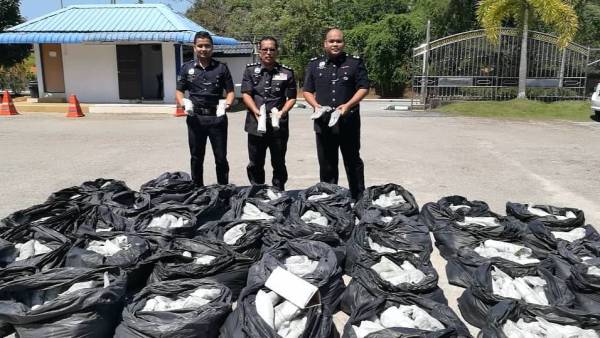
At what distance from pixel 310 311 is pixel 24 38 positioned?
59.9ft

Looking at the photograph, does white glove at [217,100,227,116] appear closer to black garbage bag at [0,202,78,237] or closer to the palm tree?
black garbage bag at [0,202,78,237]

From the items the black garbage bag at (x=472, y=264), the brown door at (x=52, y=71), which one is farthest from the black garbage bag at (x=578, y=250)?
the brown door at (x=52, y=71)

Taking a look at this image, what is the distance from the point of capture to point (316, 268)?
10.9 feet

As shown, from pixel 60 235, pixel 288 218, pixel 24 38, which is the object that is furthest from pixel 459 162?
pixel 24 38

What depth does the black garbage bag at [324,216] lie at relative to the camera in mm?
4255

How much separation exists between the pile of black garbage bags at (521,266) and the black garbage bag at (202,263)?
1.57 metres

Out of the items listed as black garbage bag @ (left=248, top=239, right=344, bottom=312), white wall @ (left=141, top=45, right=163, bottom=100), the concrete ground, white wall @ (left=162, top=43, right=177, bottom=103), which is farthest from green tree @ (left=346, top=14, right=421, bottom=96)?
black garbage bag @ (left=248, top=239, right=344, bottom=312)

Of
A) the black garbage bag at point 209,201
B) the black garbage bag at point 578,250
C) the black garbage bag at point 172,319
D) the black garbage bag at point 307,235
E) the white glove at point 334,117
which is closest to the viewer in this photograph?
the black garbage bag at point 172,319

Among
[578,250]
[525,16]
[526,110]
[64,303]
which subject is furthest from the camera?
[525,16]

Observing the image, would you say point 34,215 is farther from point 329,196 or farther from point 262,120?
point 329,196

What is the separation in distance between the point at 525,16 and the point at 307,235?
15.0m

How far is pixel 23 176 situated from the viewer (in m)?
7.29

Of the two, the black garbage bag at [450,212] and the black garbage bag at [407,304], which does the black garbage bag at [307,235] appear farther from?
the black garbage bag at [450,212]

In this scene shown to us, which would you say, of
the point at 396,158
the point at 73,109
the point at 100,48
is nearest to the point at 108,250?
the point at 396,158
